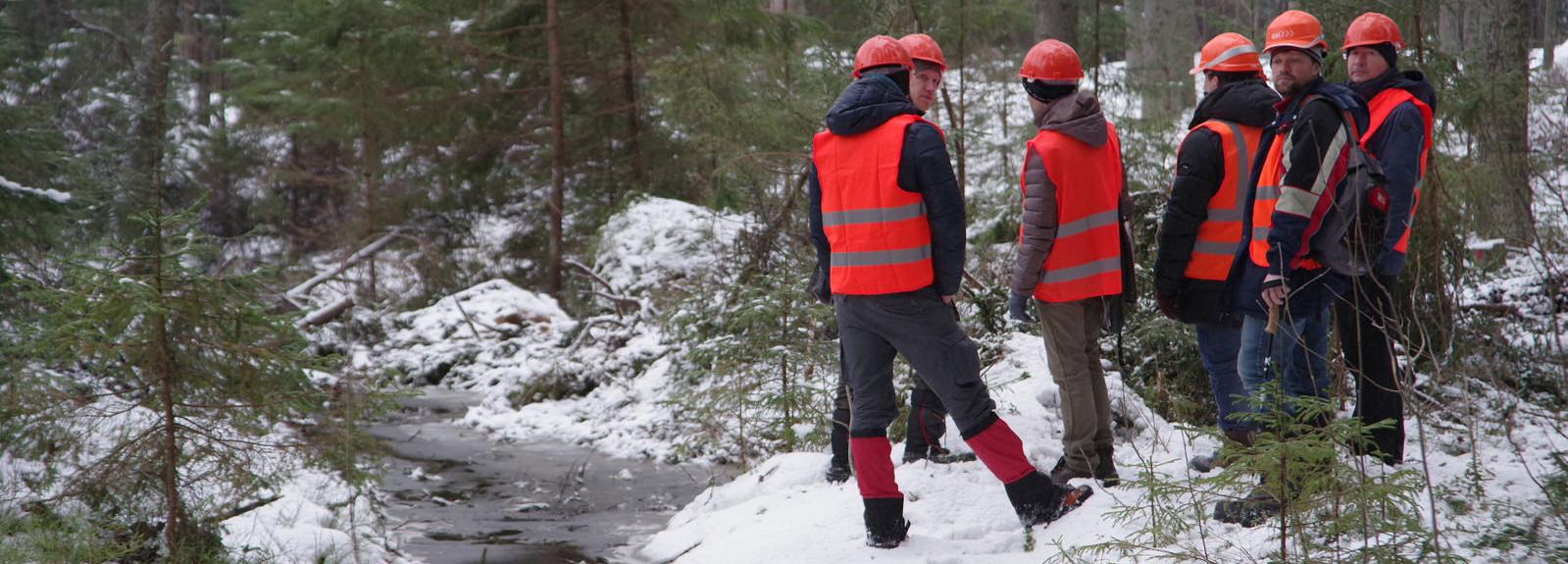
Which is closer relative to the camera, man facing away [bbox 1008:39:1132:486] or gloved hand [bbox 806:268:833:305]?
man facing away [bbox 1008:39:1132:486]

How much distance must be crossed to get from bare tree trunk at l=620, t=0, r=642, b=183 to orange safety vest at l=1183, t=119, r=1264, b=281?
38.6ft

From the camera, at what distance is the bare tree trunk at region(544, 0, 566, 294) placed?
14.8 meters

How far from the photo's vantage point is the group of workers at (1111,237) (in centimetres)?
403

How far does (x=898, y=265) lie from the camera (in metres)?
4.19

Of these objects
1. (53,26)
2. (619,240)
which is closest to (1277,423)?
(619,240)

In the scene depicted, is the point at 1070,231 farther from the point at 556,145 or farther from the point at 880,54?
the point at 556,145

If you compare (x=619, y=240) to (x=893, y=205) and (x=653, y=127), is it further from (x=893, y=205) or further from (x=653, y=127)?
(x=893, y=205)

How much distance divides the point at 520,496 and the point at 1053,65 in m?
5.02

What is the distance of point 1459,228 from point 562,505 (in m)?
5.83

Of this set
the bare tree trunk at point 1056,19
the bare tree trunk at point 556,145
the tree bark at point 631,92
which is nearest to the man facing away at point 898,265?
the bare tree trunk at point 1056,19

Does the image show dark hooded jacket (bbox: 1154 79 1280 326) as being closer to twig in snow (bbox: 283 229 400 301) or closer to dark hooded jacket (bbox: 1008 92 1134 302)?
dark hooded jacket (bbox: 1008 92 1134 302)

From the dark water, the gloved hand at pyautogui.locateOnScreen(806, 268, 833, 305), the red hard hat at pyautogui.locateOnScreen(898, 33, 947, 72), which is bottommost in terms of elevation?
the dark water

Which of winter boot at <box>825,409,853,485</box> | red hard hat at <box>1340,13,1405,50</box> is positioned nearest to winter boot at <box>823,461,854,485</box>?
winter boot at <box>825,409,853,485</box>

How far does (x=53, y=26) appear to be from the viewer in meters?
21.3
